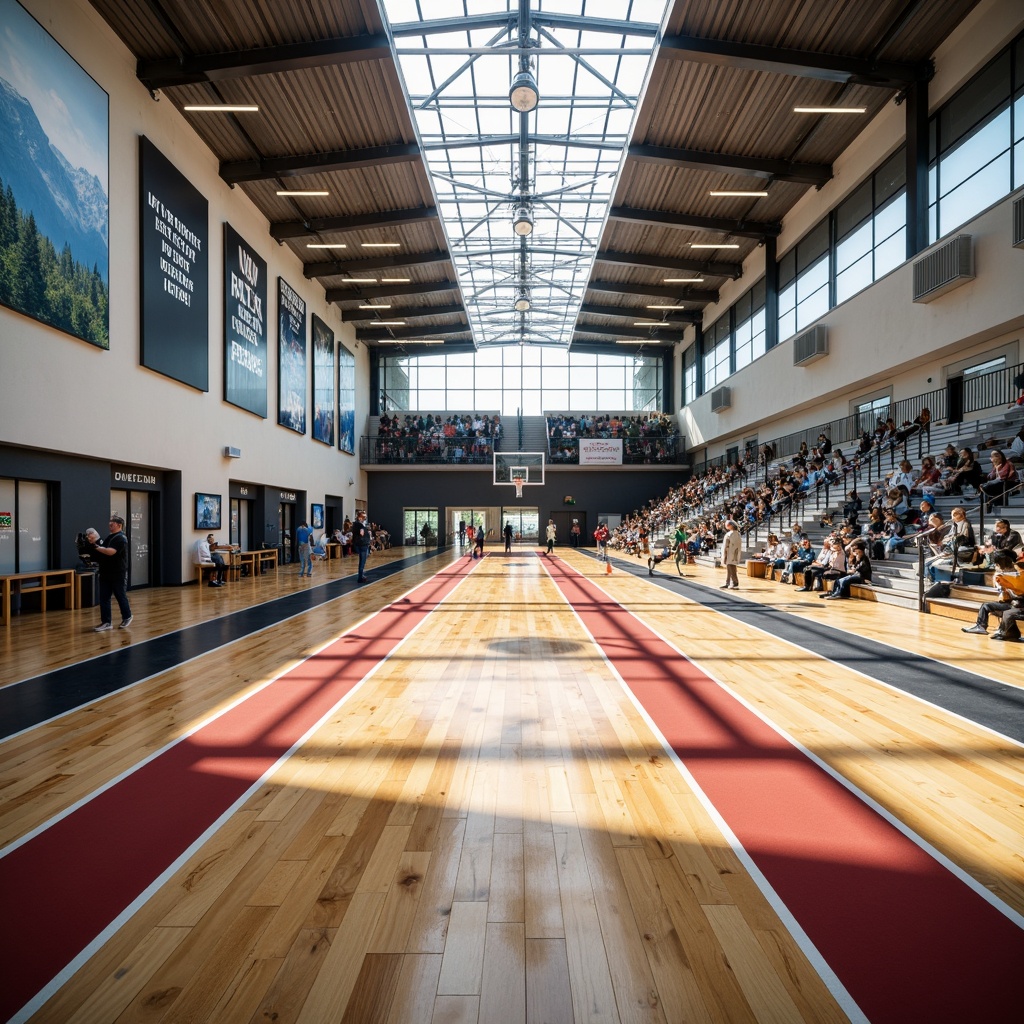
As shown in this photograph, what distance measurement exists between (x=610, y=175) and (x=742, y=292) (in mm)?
8726

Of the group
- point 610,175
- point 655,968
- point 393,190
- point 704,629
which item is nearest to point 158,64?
point 393,190

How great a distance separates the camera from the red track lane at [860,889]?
2146mm

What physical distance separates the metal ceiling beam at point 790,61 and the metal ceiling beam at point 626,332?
19.5 metres

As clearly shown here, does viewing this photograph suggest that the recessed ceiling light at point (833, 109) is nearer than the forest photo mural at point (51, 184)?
No

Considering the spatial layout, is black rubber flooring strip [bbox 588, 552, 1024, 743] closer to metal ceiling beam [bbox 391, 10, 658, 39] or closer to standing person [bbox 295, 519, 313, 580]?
standing person [bbox 295, 519, 313, 580]

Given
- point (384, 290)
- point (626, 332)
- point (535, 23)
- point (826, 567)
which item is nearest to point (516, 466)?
point (626, 332)

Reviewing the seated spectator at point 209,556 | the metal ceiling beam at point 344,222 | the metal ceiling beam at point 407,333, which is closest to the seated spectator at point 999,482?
the seated spectator at point 209,556

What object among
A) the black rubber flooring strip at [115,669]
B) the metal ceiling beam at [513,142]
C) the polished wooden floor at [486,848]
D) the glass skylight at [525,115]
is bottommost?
the polished wooden floor at [486,848]

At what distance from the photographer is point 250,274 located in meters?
18.4

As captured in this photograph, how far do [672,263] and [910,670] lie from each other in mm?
21901

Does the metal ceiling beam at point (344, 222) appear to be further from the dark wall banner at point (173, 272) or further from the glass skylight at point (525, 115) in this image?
the dark wall banner at point (173, 272)

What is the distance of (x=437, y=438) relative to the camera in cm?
3516

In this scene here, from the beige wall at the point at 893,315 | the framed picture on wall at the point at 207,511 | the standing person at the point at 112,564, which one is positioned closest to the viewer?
the standing person at the point at 112,564

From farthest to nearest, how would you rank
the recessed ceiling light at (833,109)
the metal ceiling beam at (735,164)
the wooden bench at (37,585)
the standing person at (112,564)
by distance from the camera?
the metal ceiling beam at (735,164)
the recessed ceiling light at (833,109)
the wooden bench at (37,585)
the standing person at (112,564)
